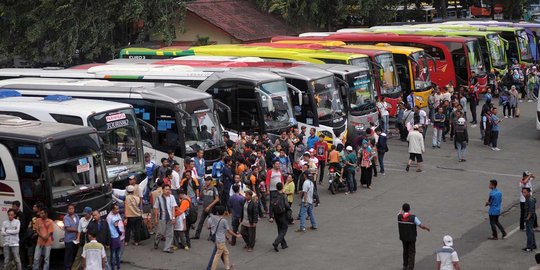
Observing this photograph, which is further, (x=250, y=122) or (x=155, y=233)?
→ (x=250, y=122)

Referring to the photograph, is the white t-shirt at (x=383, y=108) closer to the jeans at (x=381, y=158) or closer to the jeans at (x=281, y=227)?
the jeans at (x=381, y=158)

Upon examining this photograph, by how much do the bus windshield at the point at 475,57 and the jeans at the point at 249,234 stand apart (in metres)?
23.2

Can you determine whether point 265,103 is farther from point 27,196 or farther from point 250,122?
point 27,196

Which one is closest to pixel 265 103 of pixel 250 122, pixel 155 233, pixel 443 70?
pixel 250 122

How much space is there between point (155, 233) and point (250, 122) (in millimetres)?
7962

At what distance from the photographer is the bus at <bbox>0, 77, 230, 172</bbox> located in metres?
24.4

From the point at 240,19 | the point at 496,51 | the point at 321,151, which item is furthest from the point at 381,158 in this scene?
the point at 240,19

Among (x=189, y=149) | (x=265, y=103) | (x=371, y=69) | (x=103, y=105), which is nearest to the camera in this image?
(x=103, y=105)

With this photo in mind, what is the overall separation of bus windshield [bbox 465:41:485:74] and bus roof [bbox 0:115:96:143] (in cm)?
2425

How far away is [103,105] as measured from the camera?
2258 cm

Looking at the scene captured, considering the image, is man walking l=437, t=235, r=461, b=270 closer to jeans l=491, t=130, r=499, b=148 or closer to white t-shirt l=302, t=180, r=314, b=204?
white t-shirt l=302, t=180, r=314, b=204

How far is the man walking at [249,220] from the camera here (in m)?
19.7

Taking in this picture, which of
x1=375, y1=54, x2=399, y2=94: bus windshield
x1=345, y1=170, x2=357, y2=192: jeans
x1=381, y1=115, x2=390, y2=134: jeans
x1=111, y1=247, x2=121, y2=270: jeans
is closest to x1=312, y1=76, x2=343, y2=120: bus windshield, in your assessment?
x1=381, y1=115, x2=390, y2=134: jeans

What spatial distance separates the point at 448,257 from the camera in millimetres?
16500
